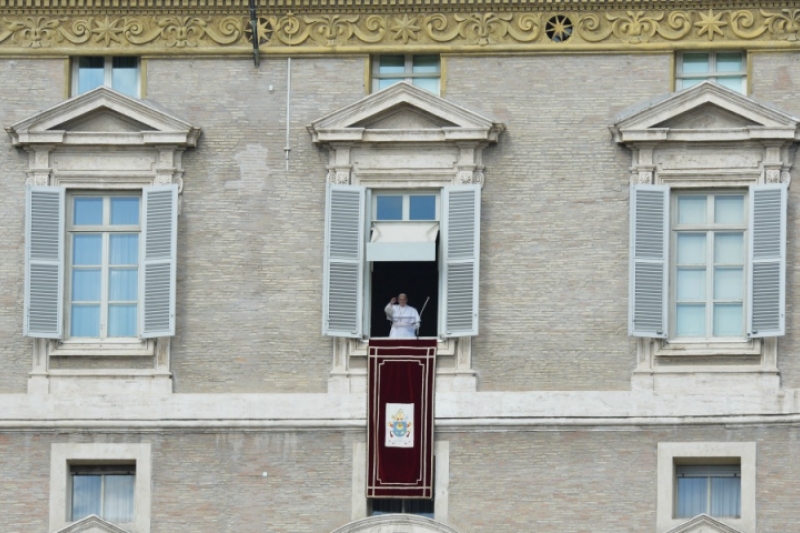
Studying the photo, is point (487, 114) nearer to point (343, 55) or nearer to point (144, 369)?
point (343, 55)

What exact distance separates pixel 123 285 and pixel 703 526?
8.65 m

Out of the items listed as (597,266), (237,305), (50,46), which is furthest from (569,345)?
(50,46)

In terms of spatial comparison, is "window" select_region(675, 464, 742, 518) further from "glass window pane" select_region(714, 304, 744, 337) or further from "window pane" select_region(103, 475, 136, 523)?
"window pane" select_region(103, 475, 136, 523)

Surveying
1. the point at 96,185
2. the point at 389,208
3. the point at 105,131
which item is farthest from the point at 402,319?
the point at 105,131

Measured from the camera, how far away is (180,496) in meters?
49.3

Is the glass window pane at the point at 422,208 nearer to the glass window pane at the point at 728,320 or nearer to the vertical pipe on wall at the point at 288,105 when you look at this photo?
the vertical pipe on wall at the point at 288,105

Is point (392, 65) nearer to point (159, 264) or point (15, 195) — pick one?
point (159, 264)

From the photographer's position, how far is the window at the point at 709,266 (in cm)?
4934

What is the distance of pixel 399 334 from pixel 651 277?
139 inches

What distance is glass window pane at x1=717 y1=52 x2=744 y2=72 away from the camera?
49.9 m

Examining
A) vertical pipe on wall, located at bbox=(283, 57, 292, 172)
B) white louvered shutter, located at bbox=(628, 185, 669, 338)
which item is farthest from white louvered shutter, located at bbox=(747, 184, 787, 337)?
vertical pipe on wall, located at bbox=(283, 57, 292, 172)

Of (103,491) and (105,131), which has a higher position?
(105,131)

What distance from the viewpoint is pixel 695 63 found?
50000 mm

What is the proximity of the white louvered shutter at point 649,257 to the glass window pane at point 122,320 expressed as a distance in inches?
270
